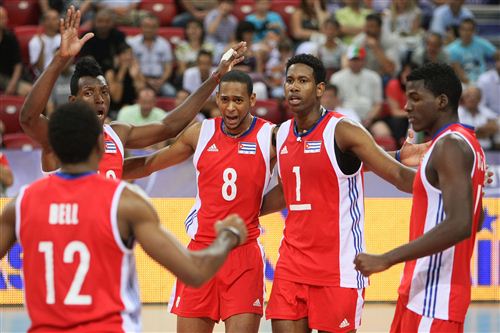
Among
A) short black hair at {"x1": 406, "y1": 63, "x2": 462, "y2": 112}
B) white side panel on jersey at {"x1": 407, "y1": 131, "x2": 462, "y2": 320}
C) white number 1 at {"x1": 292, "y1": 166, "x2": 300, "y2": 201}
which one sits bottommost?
white side panel on jersey at {"x1": 407, "y1": 131, "x2": 462, "y2": 320}

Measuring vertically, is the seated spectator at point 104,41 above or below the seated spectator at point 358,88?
above

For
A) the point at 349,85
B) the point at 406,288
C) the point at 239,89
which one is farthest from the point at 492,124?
the point at 406,288

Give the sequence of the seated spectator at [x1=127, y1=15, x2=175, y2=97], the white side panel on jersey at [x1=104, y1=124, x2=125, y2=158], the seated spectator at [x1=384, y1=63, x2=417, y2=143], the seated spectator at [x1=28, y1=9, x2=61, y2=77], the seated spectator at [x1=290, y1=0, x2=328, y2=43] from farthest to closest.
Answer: the seated spectator at [x1=290, y1=0, x2=328, y2=43] < the seated spectator at [x1=127, y1=15, x2=175, y2=97] < the seated spectator at [x1=28, y1=9, x2=61, y2=77] < the seated spectator at [x1=384, y1=63, x2=417, y2=143] < the white side panel on jersey at [x1=104, y1=124, x2=125, y2=158]

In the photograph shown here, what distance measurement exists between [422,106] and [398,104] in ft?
28.7

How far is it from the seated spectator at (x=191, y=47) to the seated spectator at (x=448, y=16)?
3.96 meters

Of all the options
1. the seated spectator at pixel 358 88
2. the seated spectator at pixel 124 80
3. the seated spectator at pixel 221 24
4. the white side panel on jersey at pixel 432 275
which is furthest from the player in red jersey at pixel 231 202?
the seated spectator at pixel 221 24

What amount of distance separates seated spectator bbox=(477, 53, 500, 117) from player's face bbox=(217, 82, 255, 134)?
839 centimetres

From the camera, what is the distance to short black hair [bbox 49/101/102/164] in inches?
167

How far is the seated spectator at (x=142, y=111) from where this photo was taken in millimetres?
12383

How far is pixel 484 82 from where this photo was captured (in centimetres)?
1425

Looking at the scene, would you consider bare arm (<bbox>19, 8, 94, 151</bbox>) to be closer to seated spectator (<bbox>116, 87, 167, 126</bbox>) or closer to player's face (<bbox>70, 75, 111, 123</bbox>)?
player's face (<bbox>70, 75, 111, 123</bbox>)

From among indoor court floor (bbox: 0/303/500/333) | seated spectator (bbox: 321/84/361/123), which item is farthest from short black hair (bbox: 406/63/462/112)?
seated spectator (bbox: 321/84/361/123)

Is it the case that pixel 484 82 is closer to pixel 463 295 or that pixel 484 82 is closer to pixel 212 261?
pixel 463 295

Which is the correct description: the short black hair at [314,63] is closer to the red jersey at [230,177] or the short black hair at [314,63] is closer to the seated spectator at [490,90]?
the red jersey at [230,177]
